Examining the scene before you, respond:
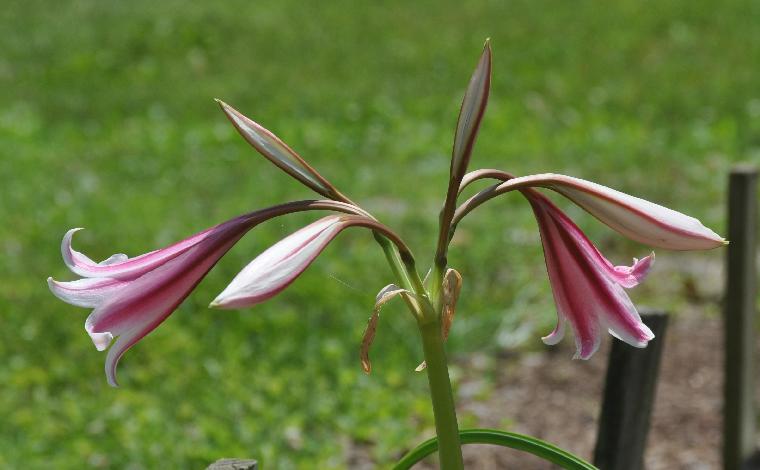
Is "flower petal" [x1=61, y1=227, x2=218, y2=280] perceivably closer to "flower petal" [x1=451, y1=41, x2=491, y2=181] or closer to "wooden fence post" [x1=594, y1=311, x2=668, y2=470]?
"flower petal" [x1=451, y1=41, x2=491, y2=181]

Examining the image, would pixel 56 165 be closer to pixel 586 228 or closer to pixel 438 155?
pixel 438 155

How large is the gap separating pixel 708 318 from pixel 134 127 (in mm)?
5094

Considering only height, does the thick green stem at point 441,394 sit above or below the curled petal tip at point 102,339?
below

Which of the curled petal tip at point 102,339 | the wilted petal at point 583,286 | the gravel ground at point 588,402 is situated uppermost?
the wilted petal at point 583,286

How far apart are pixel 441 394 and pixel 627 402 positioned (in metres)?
1.10

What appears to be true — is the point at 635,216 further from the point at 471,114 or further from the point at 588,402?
the point at 588,402

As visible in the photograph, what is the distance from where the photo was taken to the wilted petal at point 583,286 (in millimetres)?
1201

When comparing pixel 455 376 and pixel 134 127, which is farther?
pixel 134 127

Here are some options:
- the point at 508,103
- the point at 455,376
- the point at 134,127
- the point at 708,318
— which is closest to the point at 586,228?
the point at 708,318

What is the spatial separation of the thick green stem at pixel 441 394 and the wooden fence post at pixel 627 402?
102 centimetres

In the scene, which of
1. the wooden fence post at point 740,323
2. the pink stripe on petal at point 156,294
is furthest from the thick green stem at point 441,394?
the wooden fence post at point 740,323

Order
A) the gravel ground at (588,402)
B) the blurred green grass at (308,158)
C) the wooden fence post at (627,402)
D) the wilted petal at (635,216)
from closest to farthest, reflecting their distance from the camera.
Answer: the wilted petal at (635,216) → the wooden fence post at (627,402) → the gravel ground at (588,402) → the blurred green grass at (308,158)

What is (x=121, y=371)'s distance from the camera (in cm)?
457

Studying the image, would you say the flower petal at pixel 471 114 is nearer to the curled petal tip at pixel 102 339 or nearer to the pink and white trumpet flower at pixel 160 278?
the pink and white trumpet flower at pixel 160 278
